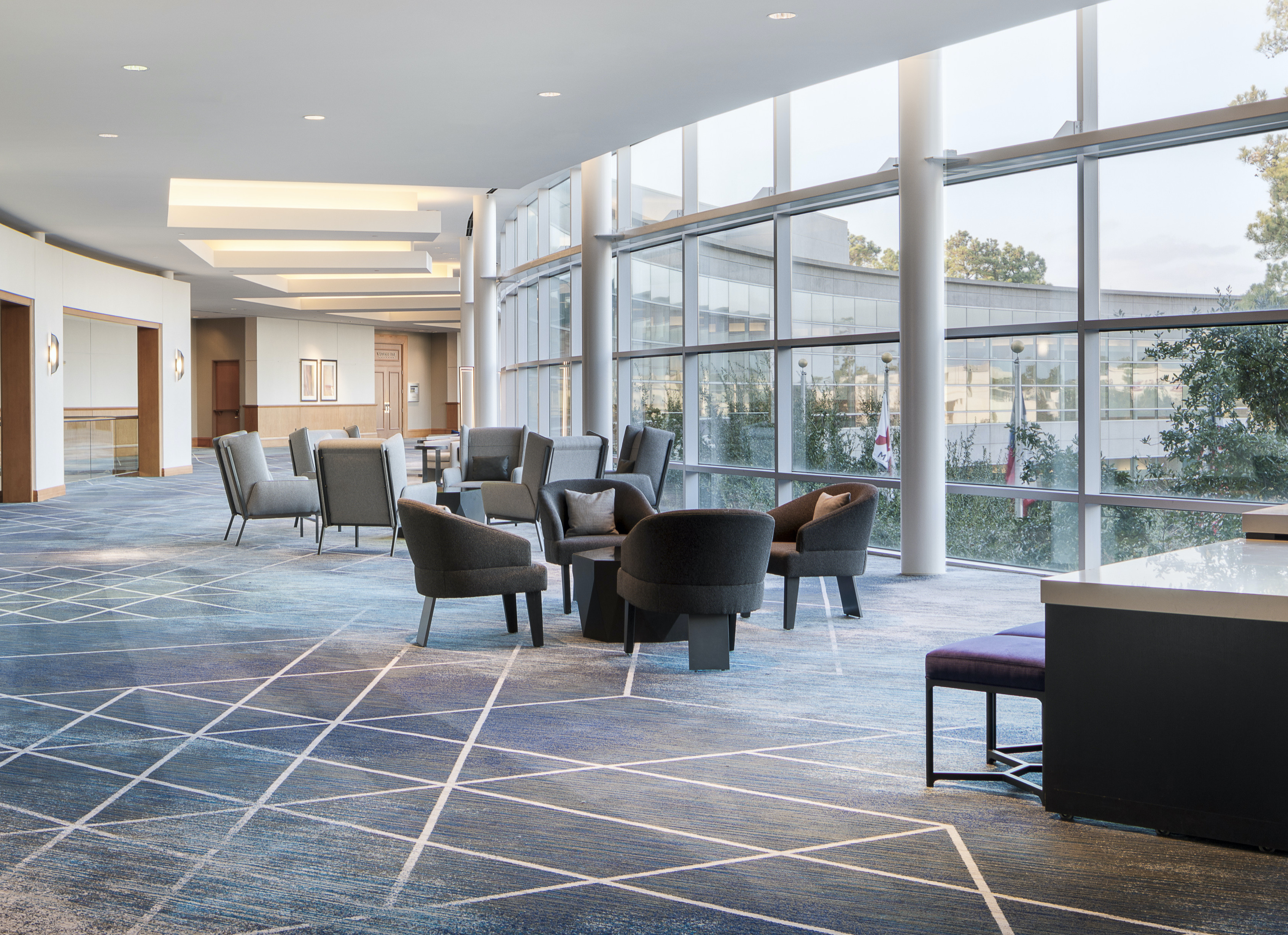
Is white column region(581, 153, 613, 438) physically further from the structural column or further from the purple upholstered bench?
the purple upholstered bench

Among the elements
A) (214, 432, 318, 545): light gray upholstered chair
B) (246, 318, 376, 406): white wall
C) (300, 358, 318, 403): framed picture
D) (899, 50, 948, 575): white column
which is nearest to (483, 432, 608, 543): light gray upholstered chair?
(214, 432, 318, 545): light gray upholstered chair

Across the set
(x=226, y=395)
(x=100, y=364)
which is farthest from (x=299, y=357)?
(x=100, y=364)

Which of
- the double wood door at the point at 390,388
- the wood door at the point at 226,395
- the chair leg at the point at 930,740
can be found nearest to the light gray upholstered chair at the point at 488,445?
the chair leg at the point at 930,740

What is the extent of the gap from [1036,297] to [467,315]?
41.8 ft

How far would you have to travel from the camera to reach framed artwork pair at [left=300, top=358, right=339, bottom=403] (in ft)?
87.6

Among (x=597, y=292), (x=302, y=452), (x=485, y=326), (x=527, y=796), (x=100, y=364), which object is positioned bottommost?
(x=527, y=796)

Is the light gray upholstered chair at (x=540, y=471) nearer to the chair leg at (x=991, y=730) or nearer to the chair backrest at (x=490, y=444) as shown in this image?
the chair backrest at (x=490, y=444)

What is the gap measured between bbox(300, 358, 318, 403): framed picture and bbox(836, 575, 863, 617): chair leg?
22543 mm

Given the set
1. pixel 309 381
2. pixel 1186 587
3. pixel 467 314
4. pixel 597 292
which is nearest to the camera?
pixel 1186 587

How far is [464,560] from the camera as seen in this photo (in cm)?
545

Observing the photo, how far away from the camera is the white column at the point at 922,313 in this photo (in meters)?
7.51

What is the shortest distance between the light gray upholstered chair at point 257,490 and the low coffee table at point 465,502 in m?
1.10

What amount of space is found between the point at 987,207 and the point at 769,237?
223 centimetres

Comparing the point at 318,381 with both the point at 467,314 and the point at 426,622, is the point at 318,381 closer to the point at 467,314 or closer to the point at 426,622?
the point at 467,314
